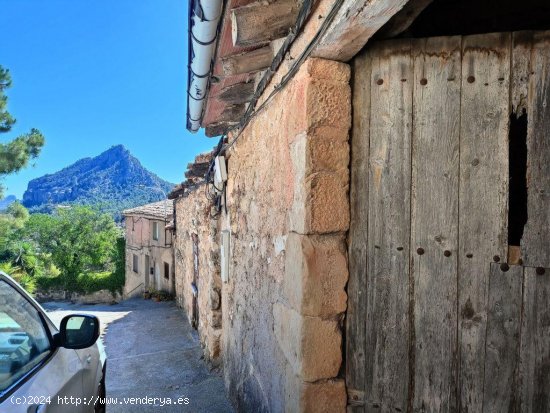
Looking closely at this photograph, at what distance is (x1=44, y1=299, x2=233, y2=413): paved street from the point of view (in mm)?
3896

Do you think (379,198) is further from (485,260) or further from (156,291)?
(156,291)

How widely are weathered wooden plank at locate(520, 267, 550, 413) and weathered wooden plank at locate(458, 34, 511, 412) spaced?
5.4 inches

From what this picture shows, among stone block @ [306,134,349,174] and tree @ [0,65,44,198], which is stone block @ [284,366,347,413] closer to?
stone block @ [306,134,349,174]

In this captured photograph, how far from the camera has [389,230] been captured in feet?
5.20

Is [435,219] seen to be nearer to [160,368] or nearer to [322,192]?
[322,192]

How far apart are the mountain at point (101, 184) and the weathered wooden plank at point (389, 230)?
10487cm

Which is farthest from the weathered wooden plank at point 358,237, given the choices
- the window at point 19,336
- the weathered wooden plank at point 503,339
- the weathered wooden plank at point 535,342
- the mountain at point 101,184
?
the mountain at point 101,184

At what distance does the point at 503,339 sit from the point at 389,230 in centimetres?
60

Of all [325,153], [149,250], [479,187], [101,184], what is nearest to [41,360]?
[325,153]

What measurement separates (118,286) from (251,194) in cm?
2063

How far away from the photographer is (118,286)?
20.9 metres

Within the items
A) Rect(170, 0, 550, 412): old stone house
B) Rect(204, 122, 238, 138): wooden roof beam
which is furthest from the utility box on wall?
Rect(170, 0, 550, 412): old stone house

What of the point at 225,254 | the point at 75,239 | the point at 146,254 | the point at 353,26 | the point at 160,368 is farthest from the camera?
the point at 75,239

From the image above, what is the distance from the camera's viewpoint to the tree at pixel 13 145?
14.0 m
